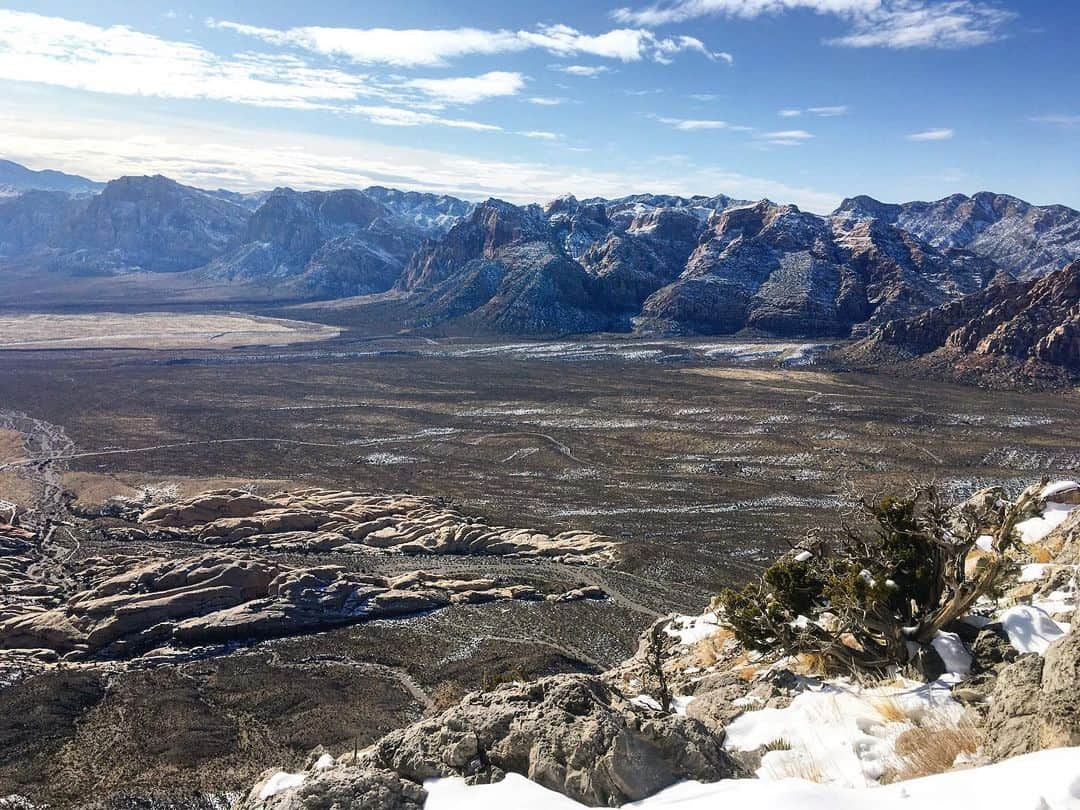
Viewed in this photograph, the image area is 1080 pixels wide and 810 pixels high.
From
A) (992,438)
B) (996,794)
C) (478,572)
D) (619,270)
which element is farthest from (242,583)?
(619,270)

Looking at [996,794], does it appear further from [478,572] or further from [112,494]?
[112,494]

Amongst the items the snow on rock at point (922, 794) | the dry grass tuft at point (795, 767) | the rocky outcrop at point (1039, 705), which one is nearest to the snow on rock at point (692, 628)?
the dry grass tuft at point (795, 767)

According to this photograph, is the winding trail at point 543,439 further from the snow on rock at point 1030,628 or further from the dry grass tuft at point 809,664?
the snow on rock at point 1030,628

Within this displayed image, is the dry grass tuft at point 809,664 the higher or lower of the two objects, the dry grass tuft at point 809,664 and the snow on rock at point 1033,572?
the lower

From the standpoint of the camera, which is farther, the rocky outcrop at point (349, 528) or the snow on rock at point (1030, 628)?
the rocky outcrop at point (349, 528)

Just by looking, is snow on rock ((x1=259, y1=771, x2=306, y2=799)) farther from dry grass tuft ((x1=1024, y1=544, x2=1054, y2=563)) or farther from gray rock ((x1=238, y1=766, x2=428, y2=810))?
dry grass tuft ((x1=1024, y1=544, x2=1054, y2=563))

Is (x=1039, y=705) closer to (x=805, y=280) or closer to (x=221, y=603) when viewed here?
(x=221, y=603)
